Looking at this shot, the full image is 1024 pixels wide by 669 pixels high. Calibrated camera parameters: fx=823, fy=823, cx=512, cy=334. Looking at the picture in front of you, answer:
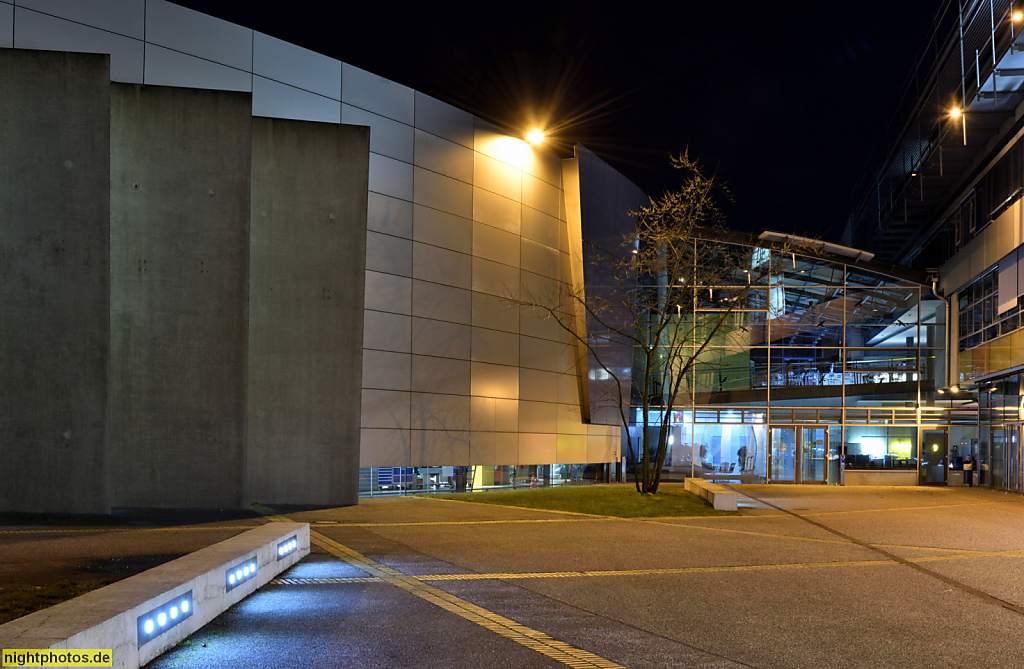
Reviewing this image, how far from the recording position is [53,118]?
15859mm

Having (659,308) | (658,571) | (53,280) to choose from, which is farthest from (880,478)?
(53,280)

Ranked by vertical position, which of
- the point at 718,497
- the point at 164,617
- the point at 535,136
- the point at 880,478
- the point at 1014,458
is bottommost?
the point at 880,478

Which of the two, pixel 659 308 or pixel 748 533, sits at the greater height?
pixel 659 308

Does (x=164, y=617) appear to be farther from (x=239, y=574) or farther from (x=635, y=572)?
(x=635, y=572)

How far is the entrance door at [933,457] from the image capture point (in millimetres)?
33344

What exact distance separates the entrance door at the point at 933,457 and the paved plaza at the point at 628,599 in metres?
18.0

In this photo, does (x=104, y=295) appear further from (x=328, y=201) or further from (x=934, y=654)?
(x=934, y=654)

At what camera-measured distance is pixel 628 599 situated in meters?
9.03

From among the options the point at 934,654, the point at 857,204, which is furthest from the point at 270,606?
the point at 857,204

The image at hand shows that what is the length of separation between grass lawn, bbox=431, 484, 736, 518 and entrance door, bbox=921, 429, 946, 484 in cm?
1414

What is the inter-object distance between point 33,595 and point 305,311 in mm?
12005

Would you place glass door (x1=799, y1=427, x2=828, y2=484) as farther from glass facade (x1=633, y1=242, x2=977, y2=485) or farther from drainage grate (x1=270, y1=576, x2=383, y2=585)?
drainage grate (x1=270, y1=576, x2=383, y2=585)

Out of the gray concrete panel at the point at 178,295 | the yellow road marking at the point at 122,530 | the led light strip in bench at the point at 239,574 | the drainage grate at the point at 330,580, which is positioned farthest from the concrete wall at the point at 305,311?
the led light strip in bench at the point at 239,574

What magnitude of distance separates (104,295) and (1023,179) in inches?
1002
